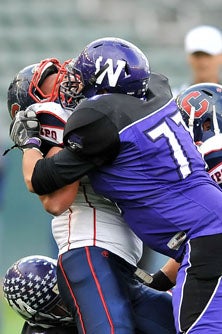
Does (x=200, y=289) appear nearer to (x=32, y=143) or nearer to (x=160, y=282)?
(x=160, y=282)

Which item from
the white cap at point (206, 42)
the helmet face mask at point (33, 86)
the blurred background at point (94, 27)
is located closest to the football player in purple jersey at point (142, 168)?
the helmet face mask at point (33, 86)

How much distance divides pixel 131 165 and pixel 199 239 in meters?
0.39

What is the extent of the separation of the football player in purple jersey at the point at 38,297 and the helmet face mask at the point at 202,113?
2.88 feet

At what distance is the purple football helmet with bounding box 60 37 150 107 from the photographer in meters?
3.80

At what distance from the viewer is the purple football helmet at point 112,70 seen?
3.80 metres

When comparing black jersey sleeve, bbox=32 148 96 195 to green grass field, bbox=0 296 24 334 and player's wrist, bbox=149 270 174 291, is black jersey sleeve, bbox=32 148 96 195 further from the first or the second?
green grass field, bbox=0 296 24 334

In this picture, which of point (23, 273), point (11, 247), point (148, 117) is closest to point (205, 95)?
point (148, 117)

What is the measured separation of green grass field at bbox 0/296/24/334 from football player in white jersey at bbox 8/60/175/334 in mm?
3583

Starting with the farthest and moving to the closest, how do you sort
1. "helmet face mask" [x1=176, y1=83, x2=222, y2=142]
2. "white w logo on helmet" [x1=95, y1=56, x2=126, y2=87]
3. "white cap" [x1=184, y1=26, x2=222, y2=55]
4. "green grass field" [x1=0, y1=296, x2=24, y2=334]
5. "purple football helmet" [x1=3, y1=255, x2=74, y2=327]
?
1. "green grass field" [x1=0, y1=296, x2=24, y2=334]
2. "white cap" [x1=184, y1=26, x2=222, y2=55]
3. "helmet face mask" [x1=176, y1=83, x2=222, y2=142]
4. "purple football helmet" [x1=3, y1=255, x2=74, y2=327]
5. "white w logo on helmet" [x1=95, y1=56, x2=126, y2=87]

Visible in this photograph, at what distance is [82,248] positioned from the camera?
13.0 feet

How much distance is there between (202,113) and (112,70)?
0.58m

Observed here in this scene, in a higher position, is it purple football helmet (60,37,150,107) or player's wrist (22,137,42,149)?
purple football helmet (60,37,150,107)

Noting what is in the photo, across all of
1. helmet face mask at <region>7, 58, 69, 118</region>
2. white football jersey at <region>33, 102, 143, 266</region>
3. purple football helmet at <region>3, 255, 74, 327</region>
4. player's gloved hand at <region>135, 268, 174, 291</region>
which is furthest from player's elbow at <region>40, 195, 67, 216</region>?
player's gloved hand at <region>135, 268, 174, 291</region>

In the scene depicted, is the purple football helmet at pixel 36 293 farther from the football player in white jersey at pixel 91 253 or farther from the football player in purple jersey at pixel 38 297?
the football player in white jersey at pixel 91 253
